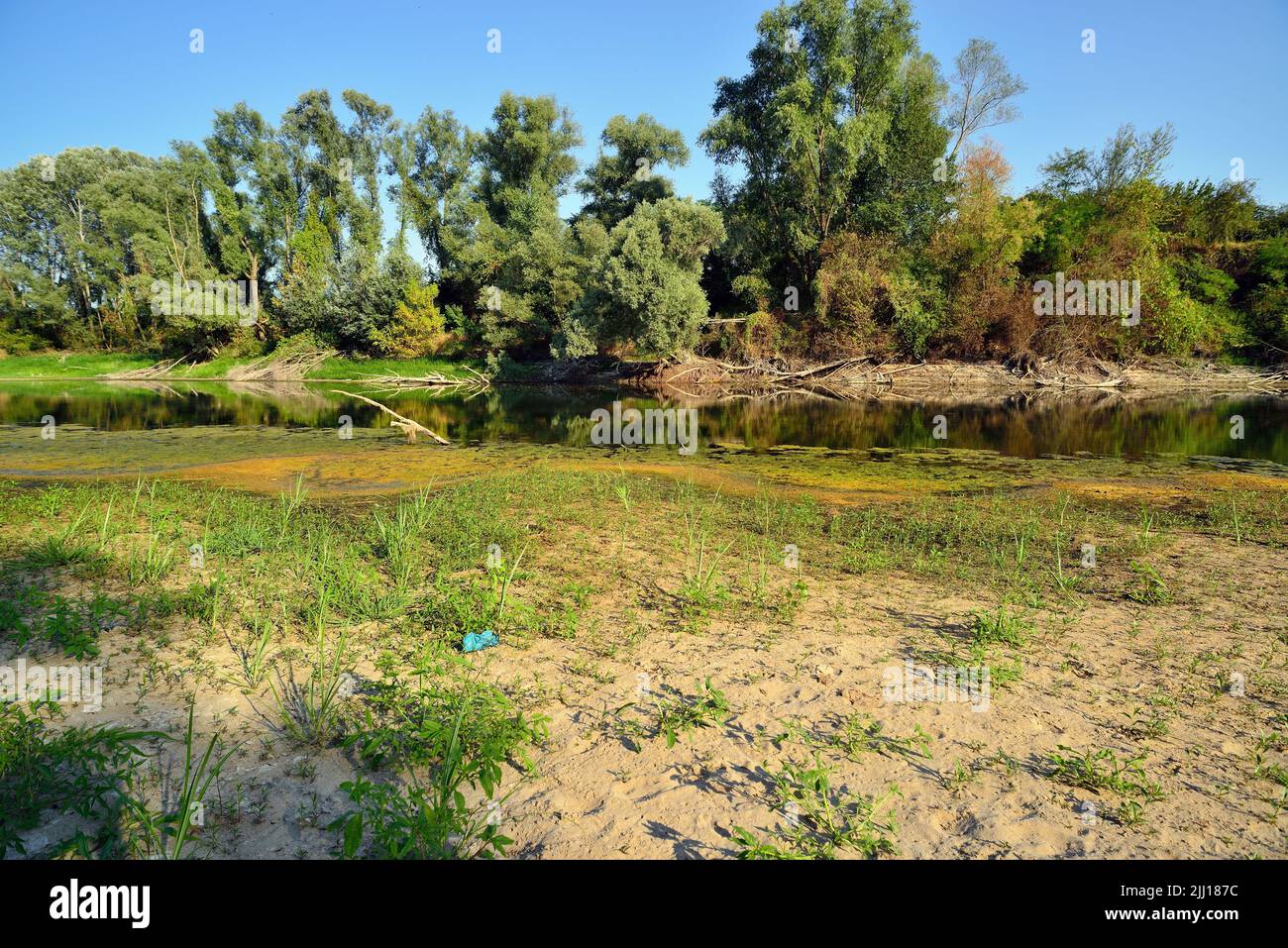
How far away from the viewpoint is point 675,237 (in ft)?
110

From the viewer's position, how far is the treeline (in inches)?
1417

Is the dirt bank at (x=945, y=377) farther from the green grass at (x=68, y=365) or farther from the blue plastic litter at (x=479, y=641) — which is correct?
the green grass at (x=68, y=365)

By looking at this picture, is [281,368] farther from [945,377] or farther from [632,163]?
[945,377]

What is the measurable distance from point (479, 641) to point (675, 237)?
31742 millimetres

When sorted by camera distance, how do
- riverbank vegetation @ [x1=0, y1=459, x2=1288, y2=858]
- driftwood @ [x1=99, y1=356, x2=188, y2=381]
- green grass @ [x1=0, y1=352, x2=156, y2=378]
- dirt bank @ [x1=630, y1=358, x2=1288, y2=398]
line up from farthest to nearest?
driftwood @ [x1=99, y1=356, x2=188, y2=381] < green grass @ [x1=0, y1=352, x2=156, y2=378] < dirt bank @ [x1=630, y1=358, x2=1288, y2=398] < riverbank vegetation @ [x1=0, y1=459, x2=1288, y2=858]

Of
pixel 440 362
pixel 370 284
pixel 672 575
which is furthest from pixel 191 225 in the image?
pixel 672 575

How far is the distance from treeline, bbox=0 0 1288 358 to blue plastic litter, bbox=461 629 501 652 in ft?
94.7

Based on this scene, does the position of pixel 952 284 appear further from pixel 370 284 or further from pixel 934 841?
pixel 934 841

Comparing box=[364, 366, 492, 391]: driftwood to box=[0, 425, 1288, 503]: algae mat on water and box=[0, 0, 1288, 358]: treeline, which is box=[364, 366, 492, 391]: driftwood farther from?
box=[0, 425, 1288, 503]: algae mat on water

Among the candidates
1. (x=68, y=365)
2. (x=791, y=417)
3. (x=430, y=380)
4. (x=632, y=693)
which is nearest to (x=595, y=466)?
(x=632, y=693)

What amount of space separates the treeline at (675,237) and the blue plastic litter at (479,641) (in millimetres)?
28854

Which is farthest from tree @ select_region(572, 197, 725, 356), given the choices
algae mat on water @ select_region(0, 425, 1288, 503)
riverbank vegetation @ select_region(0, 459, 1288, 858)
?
riverbank vegetation @ select_region(0, 459, 1288, 858)
